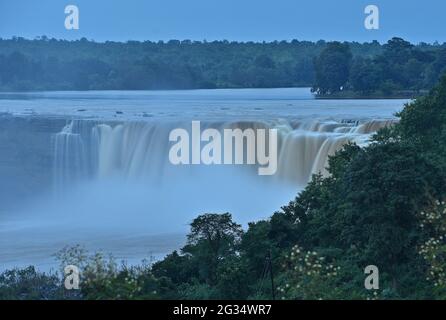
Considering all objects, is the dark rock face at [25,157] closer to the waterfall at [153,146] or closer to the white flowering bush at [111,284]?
the waterfall at [153,146]

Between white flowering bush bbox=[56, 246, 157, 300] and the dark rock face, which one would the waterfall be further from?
white flowering bush bbox=[56, 246, 157, 300]

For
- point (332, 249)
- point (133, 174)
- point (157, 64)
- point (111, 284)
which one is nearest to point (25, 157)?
point (133, 174)

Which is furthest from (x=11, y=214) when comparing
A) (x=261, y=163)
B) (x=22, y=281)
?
(x=22, y=281)

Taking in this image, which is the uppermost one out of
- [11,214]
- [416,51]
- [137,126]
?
[416,51]

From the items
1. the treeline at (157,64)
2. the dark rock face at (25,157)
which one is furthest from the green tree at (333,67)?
the dark rock face at (25,157)

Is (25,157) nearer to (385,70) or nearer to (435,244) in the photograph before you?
(385,70)

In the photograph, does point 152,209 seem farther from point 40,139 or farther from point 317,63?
point 317,63

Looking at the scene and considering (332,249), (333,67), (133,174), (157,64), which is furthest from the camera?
(157,64)

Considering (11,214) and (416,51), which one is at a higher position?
(416,51)
